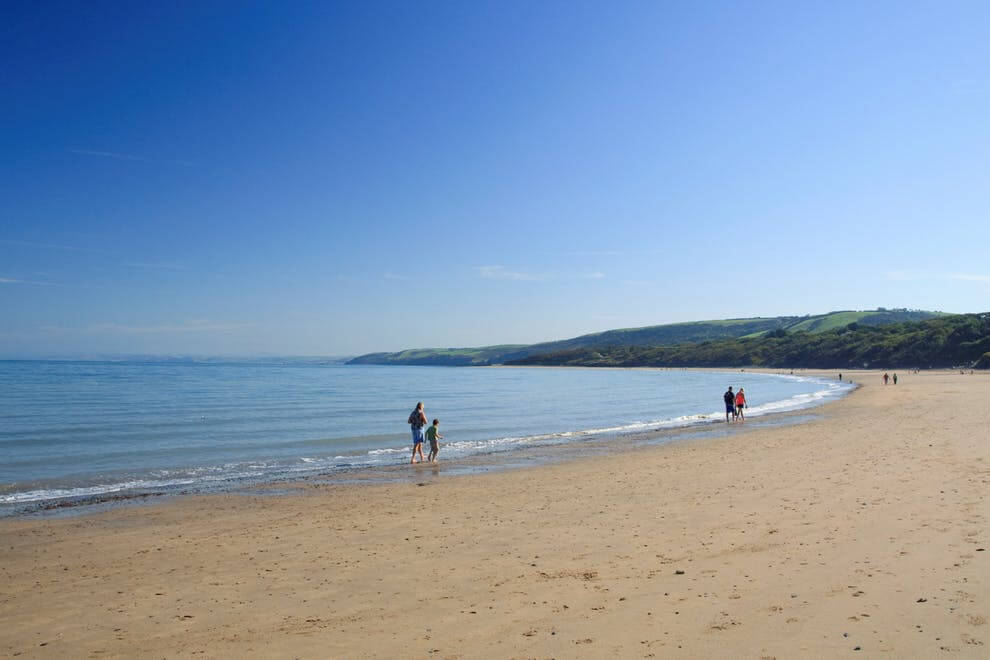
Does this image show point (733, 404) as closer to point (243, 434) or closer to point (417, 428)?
point (417, 428)

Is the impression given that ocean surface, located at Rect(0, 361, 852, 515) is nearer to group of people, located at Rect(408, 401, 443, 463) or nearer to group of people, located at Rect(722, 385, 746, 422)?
group of people, located at Rect(408, 401, 443, 463)

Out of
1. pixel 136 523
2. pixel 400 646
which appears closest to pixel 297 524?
pixel 136 523

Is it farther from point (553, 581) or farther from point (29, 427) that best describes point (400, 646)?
point (29, 427)

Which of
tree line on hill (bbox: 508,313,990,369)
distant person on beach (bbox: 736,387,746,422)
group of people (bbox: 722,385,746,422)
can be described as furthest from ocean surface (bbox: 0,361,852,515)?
tree line on hill (bbox: 508,313,990,369)

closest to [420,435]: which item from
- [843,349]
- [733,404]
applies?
[733,404]

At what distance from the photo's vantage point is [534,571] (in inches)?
303

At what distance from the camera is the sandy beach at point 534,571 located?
5.64 meters

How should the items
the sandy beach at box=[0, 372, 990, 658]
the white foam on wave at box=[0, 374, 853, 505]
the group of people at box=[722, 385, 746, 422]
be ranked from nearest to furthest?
the sandy beach at box=[0, 372, 990, 658] → the white foam on wave at box=[0, 374, 853, 505] → the group of people at box=[722, 385, 746, 422]

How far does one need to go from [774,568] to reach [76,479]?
1733cm

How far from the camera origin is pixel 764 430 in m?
25.1

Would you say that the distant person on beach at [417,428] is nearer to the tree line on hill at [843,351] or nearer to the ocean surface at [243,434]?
the ocean surface at [243,434]

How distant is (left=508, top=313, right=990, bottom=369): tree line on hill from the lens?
89125 mm

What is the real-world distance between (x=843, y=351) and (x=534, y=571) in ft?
411

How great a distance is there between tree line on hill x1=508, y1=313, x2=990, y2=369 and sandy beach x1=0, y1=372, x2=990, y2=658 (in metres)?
85.1
